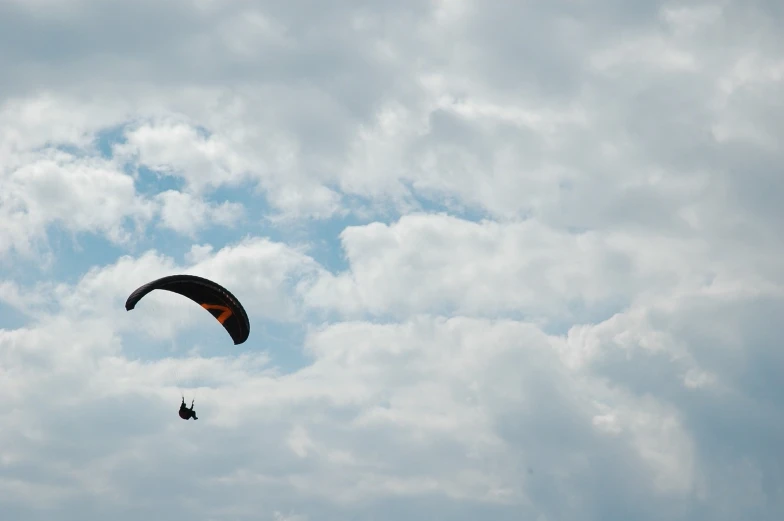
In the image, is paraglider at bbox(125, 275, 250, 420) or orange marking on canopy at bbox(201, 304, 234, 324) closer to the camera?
paraglider at bbox(125, 275, 250, 420)

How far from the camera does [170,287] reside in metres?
64.6

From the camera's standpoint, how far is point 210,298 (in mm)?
→ 65812

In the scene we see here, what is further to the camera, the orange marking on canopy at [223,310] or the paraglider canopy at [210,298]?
the orange marking on canopy at [223,310]

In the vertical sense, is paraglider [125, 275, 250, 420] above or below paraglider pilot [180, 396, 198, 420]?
above

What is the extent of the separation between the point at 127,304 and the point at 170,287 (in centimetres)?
331

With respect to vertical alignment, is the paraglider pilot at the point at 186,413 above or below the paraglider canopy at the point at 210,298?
below

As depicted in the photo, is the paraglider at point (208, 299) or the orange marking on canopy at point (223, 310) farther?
the orange marking on canopy at point (223, 310)

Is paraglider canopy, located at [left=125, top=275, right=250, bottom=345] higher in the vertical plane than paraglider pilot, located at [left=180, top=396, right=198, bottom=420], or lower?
higher

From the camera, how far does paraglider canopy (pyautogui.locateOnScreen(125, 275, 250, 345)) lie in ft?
208

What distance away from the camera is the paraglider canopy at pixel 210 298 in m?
63.4

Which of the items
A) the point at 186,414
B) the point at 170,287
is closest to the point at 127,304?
the point at 170,287

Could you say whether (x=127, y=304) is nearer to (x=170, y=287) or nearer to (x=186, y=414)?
(x=170, y=287)

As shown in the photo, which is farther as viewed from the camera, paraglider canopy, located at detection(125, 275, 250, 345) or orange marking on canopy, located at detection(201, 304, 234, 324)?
orange marking on canopy, located at detection(201, 304, 234, 324)

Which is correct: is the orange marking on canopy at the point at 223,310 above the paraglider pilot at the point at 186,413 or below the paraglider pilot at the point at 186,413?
above
